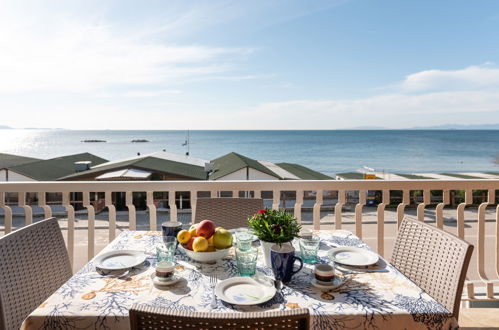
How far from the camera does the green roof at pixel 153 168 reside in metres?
15.6

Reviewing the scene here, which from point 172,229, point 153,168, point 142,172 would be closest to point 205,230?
point 172,229

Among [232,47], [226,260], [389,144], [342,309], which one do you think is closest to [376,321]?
[342,309]

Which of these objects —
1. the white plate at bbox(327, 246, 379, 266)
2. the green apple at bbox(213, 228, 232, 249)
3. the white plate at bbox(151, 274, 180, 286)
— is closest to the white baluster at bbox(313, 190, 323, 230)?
the white plate at bbox(327, 246, 379, 266)

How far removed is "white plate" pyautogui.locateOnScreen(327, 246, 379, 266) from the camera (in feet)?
4.87

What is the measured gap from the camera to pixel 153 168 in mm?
15648

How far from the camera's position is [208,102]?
41812 mm

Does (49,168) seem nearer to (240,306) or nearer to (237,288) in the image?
(237,288)

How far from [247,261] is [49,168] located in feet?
64.0

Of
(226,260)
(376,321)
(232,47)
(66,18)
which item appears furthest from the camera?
(232,47)

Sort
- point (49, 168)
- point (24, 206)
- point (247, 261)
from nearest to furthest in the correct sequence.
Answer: point (247, 261) → point (24, 206) → point (49, 168)

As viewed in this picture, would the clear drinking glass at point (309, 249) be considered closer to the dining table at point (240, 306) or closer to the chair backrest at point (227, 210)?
the dining table at point (240, 306)

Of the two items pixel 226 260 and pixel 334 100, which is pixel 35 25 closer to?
pixel 226 260

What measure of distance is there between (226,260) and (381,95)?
51.6 m

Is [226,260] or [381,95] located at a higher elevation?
[381,95]
